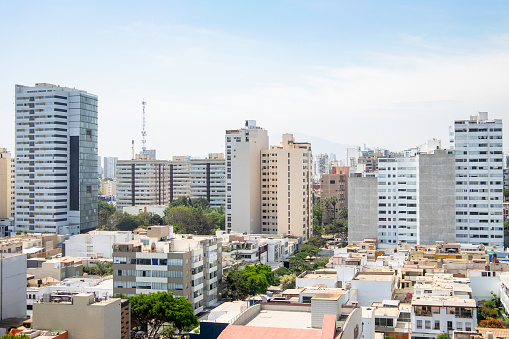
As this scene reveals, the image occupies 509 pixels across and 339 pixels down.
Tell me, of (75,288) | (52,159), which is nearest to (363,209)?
(75,288)

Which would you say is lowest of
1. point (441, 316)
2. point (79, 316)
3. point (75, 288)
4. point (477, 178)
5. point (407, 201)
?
point (441, 316)

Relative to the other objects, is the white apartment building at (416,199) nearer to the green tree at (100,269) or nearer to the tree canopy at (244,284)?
the tree canopy at (244,284)

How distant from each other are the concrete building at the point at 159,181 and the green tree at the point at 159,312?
71.6m

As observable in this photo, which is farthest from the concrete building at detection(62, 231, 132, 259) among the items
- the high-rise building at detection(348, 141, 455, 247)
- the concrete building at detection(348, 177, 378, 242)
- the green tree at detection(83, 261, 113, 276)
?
the high-rise building at detection(348, 141, 455, 247)

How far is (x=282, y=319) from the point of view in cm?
2494

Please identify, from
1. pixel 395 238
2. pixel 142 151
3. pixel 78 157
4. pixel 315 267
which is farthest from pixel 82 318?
pixel 142 151

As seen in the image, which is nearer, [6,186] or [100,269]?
[100,269]

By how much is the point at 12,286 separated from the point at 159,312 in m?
7.83

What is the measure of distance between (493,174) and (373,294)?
29678 millimetres

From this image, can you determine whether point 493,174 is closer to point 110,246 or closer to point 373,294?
point 373,294

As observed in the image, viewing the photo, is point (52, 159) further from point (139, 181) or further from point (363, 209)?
point (363, 209)

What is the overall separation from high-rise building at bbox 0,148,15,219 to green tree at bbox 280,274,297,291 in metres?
53.8

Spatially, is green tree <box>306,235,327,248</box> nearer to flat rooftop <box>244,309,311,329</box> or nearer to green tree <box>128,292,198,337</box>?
green tree <box>128,292,198,337</box>

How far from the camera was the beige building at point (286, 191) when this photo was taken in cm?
7781
